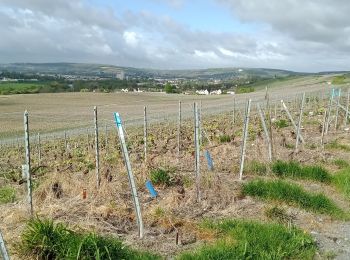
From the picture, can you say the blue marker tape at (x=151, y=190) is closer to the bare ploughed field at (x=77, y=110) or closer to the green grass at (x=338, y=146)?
the bare ploughed field at (x=77, y=110)

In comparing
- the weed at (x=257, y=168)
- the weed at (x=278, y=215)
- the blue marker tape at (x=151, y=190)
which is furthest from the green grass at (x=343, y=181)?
the blue marker tape at (x=151, y=190)

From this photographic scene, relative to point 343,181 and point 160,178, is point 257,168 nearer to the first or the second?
point 343,181

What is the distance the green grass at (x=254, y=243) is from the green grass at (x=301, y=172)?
374 cm

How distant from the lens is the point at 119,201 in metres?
7.80

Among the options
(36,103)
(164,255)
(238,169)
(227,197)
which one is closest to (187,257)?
(164,255)

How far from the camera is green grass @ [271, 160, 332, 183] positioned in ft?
34.4

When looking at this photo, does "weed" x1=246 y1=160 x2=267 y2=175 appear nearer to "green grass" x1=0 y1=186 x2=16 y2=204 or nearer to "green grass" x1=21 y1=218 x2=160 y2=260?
"green grass" x1=0 y1=186 x2=16 y2=204

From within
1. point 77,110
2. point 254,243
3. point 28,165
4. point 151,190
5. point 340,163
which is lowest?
point 77,110

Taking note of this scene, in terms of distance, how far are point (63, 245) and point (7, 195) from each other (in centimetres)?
333

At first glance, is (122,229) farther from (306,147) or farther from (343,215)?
(306,147)

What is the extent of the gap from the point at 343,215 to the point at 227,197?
2.00m

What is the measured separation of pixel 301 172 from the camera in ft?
34.8

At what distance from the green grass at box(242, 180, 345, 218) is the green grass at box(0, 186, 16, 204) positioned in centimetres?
414

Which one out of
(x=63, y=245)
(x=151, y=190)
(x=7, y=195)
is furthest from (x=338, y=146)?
(x=63, y=245)
